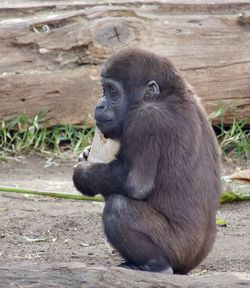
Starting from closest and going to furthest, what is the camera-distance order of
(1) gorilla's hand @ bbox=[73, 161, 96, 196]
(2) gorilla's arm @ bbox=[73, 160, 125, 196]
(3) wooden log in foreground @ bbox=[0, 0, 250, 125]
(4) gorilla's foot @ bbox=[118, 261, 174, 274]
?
(4) gorilla's foot @ bbox=[118, 261, 174, 274] → (2) gorilla's arm @ bbox=[73, 160, 125, 196] → (1) gorilla's hand @ bbox=[73, 161, 96, 196] → (3) wooden log in foreground @ bbox=[0, 0, 250, 125]

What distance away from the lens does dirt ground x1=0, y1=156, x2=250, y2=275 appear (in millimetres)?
5910

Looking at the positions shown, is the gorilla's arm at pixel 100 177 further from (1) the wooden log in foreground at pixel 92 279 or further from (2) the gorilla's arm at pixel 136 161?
(1) the wooden log in foreground at pixel 92 279

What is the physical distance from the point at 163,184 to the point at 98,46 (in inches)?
130

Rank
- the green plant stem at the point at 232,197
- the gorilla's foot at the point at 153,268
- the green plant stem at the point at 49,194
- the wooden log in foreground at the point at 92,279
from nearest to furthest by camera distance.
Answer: the wooden log in foreground at the point at 92,279 → the gorilla's foot at the point at 153,268 → the green plant stem at the point at 49,194 → the green plant stem at the point at 232,197

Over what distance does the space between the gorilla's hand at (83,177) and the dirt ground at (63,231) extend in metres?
0.49

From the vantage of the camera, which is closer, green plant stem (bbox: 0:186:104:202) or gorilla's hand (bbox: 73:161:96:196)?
gorilla's hand (bbox: 73:161:96:196)

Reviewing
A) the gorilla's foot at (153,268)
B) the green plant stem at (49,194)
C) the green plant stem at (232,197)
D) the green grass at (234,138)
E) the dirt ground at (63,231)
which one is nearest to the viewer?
the gorilla's foot at (153,268)

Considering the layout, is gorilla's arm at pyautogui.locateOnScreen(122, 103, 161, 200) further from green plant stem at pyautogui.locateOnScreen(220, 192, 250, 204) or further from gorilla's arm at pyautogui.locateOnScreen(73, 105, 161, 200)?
green plant stem at pyautogui.locateOnScreen(220, 192, 250, 204)

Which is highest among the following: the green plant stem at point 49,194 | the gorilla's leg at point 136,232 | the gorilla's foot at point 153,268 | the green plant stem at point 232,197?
the gorilla's leg at point 136,232

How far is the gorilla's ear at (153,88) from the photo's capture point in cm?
541

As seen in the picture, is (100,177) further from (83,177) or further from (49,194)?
(49,194)

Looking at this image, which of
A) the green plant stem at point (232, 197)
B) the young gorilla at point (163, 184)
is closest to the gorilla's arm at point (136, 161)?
the young gorilla at point (163, 184)

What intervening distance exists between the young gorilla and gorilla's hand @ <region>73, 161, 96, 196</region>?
10 centimetres

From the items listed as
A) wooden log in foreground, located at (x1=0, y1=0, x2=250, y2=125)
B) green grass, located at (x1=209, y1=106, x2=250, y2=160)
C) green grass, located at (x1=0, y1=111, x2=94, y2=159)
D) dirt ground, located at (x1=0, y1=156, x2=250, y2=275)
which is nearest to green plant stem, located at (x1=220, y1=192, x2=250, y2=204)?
dirt ground, located at (x1=0, y1=156, x2=250, y2=275)
